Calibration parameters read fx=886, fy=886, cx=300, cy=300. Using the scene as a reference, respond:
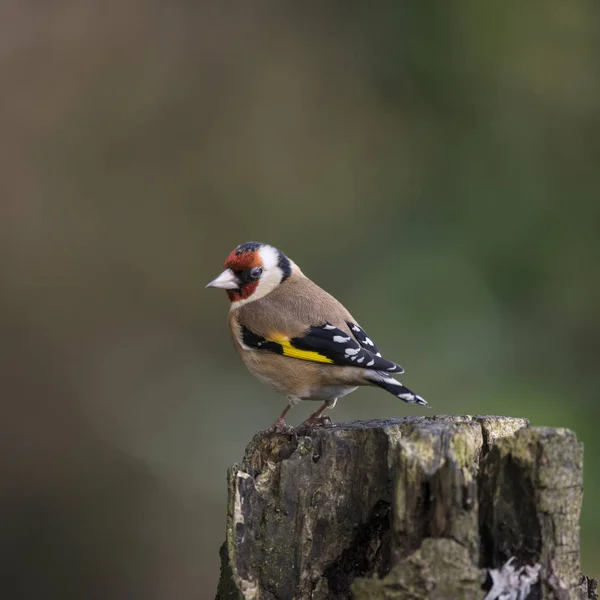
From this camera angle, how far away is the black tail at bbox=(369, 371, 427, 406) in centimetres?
365

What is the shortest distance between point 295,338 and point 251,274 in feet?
1.98

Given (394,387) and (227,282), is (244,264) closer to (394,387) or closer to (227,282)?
(227,282)

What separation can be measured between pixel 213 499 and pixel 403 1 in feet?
13.9

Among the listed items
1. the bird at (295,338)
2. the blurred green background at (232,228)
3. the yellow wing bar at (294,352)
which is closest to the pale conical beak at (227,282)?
the bird at (295,338)

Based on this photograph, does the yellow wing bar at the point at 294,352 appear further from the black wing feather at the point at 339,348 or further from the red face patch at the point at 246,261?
the red face patch at the point at 246,261

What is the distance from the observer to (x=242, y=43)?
773 cm

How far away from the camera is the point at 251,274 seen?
14.8 ft

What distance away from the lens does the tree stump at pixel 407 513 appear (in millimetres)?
Answer: 2473

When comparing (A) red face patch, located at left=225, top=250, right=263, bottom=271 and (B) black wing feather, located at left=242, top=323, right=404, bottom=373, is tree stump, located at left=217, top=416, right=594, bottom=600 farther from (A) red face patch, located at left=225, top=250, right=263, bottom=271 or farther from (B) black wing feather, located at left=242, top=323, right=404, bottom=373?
(A) red face patch, located at left=225, top=250, right=263, bottom=271

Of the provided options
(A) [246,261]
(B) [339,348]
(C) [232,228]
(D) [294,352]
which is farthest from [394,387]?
(C) [232,228]

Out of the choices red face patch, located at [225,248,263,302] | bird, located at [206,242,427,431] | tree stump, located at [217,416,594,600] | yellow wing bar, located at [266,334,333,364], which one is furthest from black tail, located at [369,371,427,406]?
red face patch, located at [225,248,263,302]

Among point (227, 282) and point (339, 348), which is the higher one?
point (227, 282)

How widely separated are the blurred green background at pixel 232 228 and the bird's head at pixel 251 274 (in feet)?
6.38

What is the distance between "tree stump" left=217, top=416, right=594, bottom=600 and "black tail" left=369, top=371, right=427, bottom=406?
45cm
